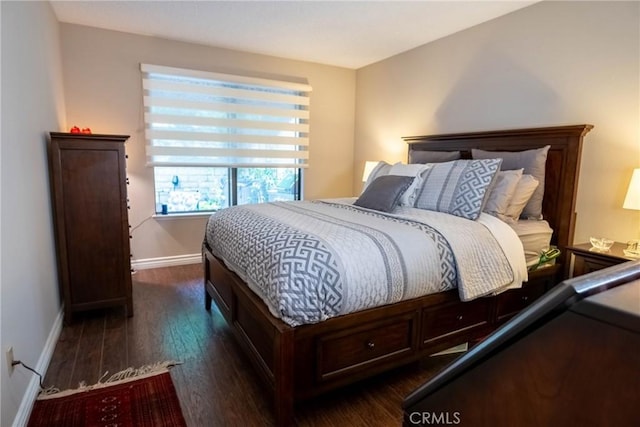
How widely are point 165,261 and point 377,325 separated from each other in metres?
3.02

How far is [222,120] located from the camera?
13.4 feet

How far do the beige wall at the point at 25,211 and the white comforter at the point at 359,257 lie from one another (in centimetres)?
103

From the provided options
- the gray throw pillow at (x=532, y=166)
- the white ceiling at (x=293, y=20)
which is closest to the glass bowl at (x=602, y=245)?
the gray throw pillow at (x=532, y=166)

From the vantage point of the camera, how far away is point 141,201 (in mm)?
3850

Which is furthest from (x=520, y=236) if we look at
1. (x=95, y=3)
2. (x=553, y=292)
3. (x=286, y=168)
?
(x=95, y=3)

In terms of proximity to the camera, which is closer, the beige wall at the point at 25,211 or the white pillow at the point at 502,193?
the beige wall at the point at 25,211

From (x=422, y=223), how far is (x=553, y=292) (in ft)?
5.47

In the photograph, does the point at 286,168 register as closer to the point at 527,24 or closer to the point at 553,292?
the point at 527,24

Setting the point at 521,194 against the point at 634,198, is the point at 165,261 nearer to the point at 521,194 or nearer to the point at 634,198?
the point at 521,194

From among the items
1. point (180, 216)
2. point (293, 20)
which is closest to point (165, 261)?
point (180, 216)

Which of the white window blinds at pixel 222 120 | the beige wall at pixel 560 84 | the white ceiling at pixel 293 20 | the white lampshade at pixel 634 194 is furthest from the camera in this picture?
the white window blinds at pixel 222 120

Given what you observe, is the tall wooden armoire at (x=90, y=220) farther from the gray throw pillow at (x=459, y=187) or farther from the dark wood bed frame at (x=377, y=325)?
the gray throw pillow at (x=459, y=187)

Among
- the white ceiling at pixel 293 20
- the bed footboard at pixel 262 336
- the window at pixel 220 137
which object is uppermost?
the white ceiling at pixel 293 20

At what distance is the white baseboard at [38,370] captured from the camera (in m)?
1.62
